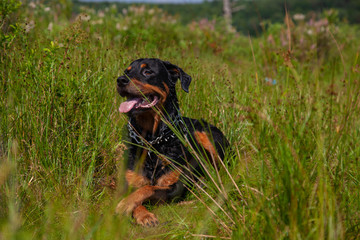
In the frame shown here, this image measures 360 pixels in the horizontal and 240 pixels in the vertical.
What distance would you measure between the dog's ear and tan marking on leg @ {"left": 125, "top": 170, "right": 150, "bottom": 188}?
0.99 m

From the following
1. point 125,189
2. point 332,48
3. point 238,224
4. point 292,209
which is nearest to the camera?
point 292,209

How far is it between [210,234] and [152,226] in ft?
1.93

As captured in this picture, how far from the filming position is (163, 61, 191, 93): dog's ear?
3.84m

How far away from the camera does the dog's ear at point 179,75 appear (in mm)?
3838

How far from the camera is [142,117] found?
358cm

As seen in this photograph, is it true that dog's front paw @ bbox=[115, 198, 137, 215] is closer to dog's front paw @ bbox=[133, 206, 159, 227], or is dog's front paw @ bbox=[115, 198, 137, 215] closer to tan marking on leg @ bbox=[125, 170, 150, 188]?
dog's front paw @ bbox=[133, 206, 159, 227]

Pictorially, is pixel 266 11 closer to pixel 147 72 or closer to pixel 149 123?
pixel 147 72

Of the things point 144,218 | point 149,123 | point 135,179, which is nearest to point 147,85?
point 149,123

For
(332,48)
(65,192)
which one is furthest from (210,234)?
(332,48)

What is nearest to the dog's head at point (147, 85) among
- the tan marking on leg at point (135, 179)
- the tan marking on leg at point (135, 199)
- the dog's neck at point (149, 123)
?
the dog's neck at point (149, 123)

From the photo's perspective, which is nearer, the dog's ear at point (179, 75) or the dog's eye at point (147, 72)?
the dog's eye at point (147, 72)

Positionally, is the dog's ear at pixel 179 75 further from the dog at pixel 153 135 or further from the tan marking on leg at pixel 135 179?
the tan marking on leg at pixel 135 179

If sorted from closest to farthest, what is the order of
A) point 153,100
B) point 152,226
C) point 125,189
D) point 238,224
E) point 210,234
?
point 238,224 < point 210,234 < point 152,226 < point 125,189 < point 153,100

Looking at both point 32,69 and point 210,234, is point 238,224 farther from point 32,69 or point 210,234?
point 32,69
